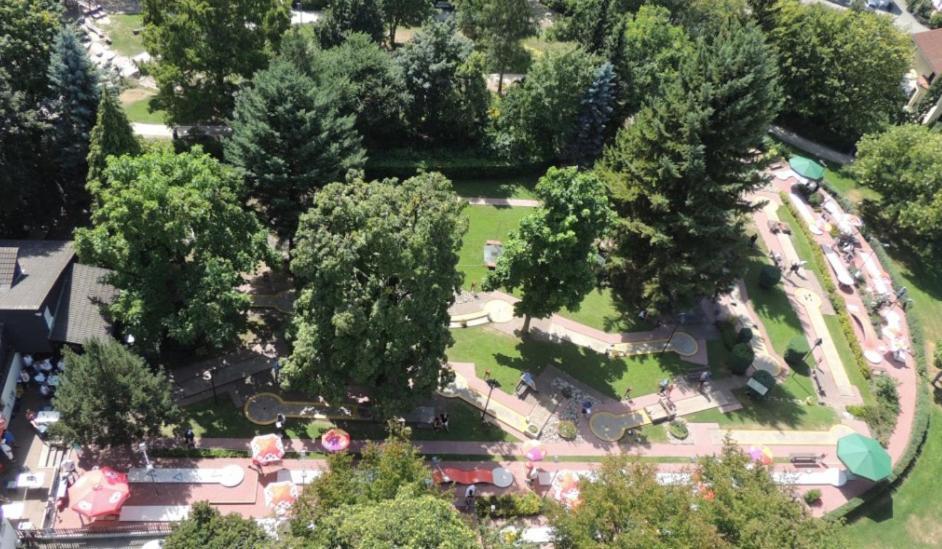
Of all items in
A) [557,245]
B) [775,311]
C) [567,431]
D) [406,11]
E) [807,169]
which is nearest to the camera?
[557,245]

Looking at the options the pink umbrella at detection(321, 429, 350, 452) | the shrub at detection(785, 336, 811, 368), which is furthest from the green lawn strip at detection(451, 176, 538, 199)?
the pink umbrella at detection(321, 429, 350, 452)

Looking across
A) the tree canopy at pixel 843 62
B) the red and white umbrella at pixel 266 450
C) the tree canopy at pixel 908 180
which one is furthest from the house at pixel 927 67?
the red and white umbrella at pixel 266 450

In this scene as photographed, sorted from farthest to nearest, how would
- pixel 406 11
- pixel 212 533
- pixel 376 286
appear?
pixel 406 11
pixel 376 286
pixel 212 533

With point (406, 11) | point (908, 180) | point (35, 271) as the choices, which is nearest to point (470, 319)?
point (35, 271)

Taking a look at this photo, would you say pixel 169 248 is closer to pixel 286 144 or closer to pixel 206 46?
pixel 286 144

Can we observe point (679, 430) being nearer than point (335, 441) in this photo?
No

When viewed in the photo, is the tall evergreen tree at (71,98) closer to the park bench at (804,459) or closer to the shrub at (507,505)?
the shrub at (507,505)

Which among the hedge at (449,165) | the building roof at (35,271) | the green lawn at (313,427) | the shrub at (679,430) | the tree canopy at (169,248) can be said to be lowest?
the green lawn at (313,427)
